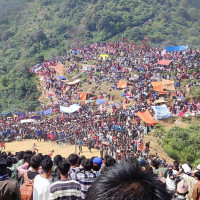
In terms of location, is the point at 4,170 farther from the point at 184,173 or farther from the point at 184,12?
the point at 184,12

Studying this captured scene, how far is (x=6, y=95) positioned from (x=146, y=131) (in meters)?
24.6

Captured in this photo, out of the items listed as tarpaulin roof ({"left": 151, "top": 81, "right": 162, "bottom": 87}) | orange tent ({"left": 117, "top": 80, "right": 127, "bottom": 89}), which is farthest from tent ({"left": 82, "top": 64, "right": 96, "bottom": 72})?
tarpaulin roof ({"left": 151, "top": 81, "right": 162, "bottom": 87})

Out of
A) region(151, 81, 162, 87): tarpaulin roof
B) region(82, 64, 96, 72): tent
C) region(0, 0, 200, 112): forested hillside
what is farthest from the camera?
region(0, 0, 200, 112): forested hillside

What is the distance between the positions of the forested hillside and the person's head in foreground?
38.3m

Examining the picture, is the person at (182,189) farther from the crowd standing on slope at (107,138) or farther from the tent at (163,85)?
the tent at (163,85)

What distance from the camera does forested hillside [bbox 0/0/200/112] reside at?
51406 mm

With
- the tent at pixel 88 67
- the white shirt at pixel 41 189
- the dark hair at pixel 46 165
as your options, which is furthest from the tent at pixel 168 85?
the white shirt at pixel 41 189

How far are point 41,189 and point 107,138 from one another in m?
12.7

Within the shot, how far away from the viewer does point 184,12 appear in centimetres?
6706

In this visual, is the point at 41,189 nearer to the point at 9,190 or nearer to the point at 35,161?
the point at 9,190

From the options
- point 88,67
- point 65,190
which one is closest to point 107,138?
point 65,190

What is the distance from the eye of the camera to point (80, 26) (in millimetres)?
57719

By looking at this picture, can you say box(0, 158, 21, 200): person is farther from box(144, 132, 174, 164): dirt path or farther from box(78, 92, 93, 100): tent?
box(78, 92, 93, 100): tent

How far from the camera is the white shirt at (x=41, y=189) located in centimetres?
324
